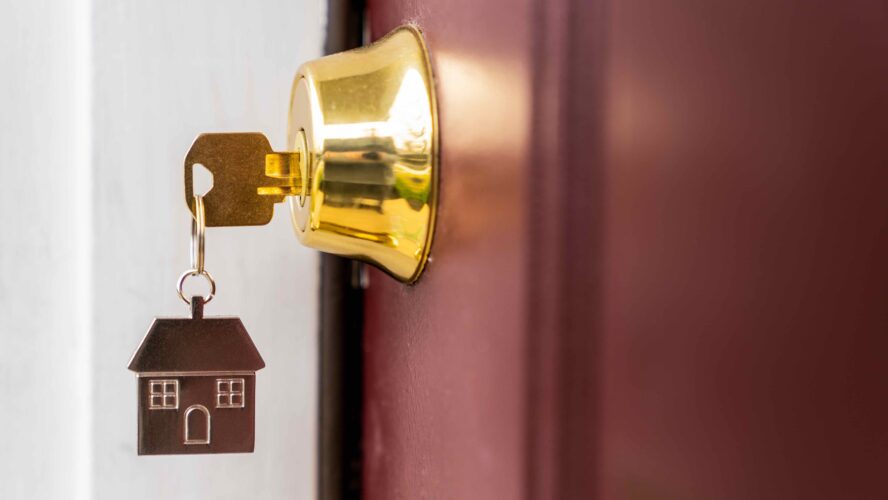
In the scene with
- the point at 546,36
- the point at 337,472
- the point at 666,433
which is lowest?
the point at 337,472

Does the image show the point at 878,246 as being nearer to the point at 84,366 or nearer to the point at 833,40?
the point at 833,40

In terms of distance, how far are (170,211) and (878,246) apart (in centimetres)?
39

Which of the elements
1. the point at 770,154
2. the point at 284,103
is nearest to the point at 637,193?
the point at 770,154

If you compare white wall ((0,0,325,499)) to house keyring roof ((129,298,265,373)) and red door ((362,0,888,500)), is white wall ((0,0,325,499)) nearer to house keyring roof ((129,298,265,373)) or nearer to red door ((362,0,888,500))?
house keyring roof ((129,298,265,373))

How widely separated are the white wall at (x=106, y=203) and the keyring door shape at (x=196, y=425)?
0.36 ft

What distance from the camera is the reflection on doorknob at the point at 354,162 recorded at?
347 millimetres

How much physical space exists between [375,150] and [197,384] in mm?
135

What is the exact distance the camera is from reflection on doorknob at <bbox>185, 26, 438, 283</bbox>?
1.14 ft

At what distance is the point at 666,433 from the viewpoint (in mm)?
214

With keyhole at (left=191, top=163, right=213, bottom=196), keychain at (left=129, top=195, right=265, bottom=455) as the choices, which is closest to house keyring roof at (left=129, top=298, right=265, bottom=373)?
keychain at (left=129, top=195, right=265, bottom=455)

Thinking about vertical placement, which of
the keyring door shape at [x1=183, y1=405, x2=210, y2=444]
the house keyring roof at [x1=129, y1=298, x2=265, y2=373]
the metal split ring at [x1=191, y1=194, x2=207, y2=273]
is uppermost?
the metal split ring at [x1=191, y1=194, x2=207, y2=273]

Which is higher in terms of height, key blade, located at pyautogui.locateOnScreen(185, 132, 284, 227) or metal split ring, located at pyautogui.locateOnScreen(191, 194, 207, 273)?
key blade, located at pyautogui.locateOnScreen(185, 132, 284, 227)

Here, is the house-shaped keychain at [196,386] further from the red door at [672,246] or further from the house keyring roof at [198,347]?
the red door at [672,246]

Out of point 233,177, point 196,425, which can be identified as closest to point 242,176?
point 233,177
